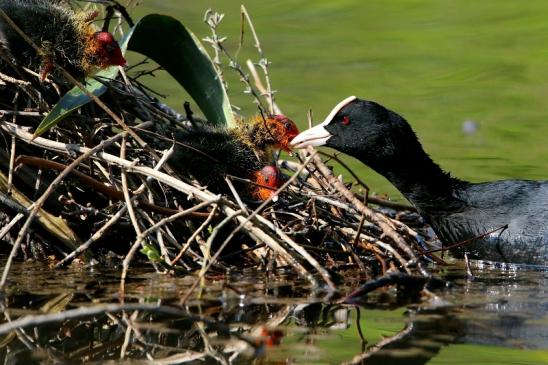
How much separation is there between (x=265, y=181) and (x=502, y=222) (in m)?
1.13

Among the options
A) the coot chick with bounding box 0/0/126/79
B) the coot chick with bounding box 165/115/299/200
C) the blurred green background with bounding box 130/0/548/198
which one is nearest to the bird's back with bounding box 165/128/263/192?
the coot chick with bounding box 165/115/299/200

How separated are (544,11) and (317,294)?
6.41 meters

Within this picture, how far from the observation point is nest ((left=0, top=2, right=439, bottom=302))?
432 cm

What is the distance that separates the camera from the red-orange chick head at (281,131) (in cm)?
505

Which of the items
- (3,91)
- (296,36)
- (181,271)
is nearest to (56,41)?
(3,91)

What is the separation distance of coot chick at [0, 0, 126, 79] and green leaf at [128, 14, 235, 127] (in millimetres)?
380

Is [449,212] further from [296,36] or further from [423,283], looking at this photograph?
[296,36]

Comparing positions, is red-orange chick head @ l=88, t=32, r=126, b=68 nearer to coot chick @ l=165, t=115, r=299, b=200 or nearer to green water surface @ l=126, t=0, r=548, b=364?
coot chick @ l=165, t=115, r=299, b=200

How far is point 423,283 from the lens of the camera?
4.07m

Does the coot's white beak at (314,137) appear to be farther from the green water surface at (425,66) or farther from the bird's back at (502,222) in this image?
the green water surface at (425,66)

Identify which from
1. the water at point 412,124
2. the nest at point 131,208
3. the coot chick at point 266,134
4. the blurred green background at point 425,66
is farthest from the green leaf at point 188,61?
the blurred green background at point 425,66


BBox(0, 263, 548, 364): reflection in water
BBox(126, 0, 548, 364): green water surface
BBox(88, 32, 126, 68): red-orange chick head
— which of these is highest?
BBox(126, 0, 548, 364): green water surface

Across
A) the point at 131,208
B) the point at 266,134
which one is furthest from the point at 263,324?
the point at 266,134

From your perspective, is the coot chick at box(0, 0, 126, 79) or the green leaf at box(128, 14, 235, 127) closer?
the coot chick at box(0, 0, 126, 79)
